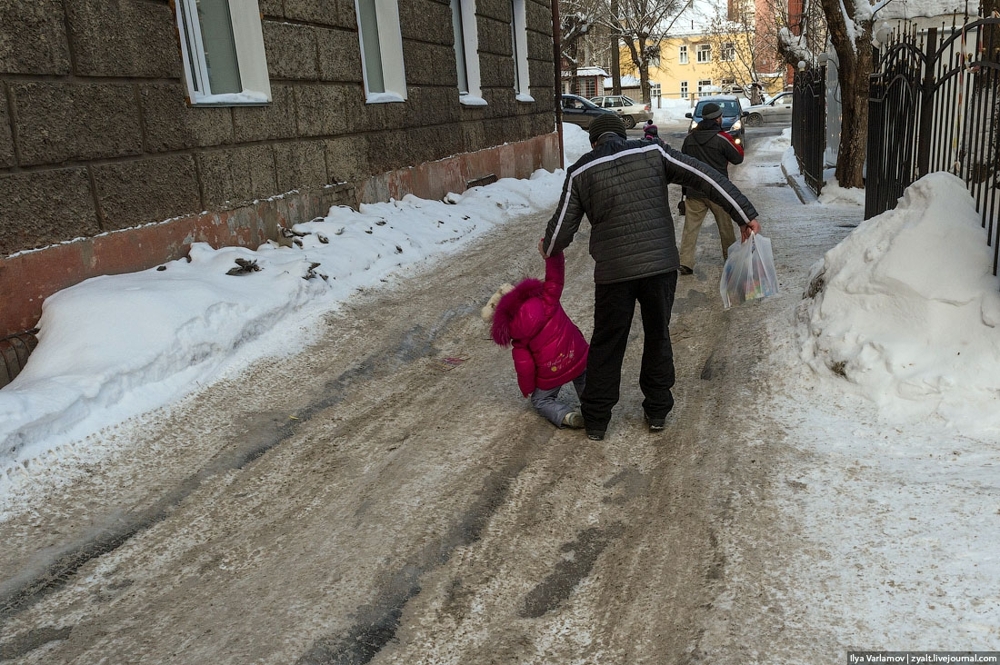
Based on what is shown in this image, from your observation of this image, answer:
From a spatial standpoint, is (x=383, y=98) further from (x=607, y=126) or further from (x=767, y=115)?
(x=767, y=115)

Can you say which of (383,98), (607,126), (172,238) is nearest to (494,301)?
(607,126)

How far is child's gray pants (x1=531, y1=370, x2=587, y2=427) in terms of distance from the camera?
4535 millimetres

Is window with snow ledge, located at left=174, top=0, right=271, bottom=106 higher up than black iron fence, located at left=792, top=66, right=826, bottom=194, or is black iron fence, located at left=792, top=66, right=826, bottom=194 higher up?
window with snow ledge, located at left=174, top=0, right=271, bottom=106

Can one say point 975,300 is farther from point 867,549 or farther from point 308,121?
point 308,121

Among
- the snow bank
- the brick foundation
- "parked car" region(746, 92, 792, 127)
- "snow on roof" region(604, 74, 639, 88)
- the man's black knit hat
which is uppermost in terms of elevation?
"snow on roof" region(604, 74, 639, 88)

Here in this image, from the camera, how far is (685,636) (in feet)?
9.02

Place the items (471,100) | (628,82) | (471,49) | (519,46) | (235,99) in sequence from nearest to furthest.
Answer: (235,99) → (471,100) → (471,49) → (519,46) → (628,82)

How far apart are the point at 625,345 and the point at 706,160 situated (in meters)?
4.05

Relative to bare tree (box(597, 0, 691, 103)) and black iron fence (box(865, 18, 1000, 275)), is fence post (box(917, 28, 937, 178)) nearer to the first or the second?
black iron fence (box(865, 18, 1000, 275))

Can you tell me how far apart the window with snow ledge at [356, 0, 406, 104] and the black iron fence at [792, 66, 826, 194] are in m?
6.69

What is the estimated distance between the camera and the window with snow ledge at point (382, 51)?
32.7 feet

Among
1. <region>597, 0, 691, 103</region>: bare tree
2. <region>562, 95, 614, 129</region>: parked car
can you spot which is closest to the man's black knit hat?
<region>562, 95, 614, 129</region>: parked car


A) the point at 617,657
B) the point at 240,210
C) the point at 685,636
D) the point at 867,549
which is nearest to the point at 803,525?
the point at 867,549

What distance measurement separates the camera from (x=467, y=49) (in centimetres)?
1327
